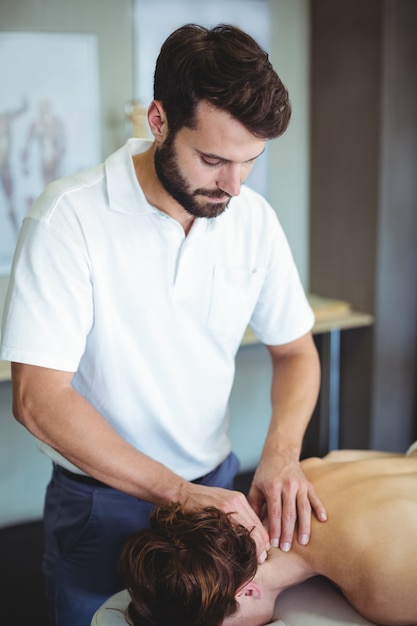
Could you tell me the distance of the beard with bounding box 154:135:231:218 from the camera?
145cm

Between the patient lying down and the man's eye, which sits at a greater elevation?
the man's eye

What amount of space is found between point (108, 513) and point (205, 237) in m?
0.63

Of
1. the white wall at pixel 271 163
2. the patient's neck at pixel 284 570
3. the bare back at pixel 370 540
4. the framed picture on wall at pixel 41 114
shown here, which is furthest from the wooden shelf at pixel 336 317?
the patient's neck at pixel 284 570

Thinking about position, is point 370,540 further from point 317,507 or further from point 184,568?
point 184,568

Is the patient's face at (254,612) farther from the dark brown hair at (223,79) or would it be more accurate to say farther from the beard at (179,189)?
the dark brown hair at (223,79)

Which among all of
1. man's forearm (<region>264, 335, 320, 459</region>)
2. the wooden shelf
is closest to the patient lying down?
man's forearm (<region>264, 335, 320, 459</region>)

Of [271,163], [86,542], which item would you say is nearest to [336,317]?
[271,163]

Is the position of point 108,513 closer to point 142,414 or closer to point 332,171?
point 142,414

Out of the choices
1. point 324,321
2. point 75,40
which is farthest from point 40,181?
point 324,321

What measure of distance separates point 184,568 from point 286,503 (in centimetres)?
29

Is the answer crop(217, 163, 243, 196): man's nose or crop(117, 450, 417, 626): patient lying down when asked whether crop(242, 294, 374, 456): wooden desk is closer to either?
crop(117, 450, 417, 626): patient lying down

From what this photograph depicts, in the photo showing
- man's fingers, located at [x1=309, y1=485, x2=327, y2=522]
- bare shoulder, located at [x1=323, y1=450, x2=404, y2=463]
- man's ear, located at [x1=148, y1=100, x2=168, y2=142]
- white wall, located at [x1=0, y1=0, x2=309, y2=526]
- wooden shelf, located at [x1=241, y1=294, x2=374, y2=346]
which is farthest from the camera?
wooden shelf, located at [x1=241, y1=294, x2=374, y2=346]

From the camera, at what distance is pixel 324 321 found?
→ 327 centimetres

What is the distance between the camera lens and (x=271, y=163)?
11.5 feet
